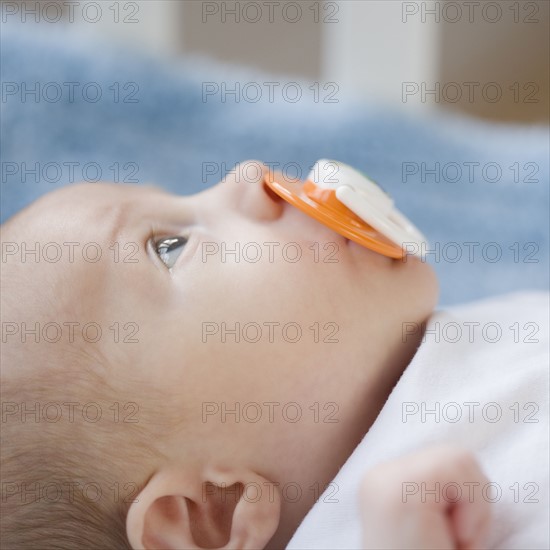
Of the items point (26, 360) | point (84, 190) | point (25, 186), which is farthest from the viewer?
point (25, 186)

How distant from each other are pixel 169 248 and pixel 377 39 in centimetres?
122

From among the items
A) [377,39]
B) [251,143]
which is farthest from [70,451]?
[377,39]

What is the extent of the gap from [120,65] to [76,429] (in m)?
0.68

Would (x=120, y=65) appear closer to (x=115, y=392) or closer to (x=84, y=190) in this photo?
(x=84, y=190)

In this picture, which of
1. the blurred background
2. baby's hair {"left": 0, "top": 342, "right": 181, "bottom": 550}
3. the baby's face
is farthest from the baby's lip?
the blurred background

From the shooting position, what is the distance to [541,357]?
77 centimetres

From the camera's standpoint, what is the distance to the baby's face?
0.72m

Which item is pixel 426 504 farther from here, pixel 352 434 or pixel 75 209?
pixel 75 209

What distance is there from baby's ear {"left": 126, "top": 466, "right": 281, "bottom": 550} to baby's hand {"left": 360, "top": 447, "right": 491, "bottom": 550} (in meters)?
0.14

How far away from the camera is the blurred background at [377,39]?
1.81m

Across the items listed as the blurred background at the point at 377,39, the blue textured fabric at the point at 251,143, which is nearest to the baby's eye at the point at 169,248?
the blue textured fabric at the point at 251,143

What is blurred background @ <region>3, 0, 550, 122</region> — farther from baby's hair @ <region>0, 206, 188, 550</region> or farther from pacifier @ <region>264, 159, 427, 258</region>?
baby's hair @ <region>0, 206, 188, 550</region>

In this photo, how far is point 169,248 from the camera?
777 mm

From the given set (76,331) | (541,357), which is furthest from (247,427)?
(541,357)
